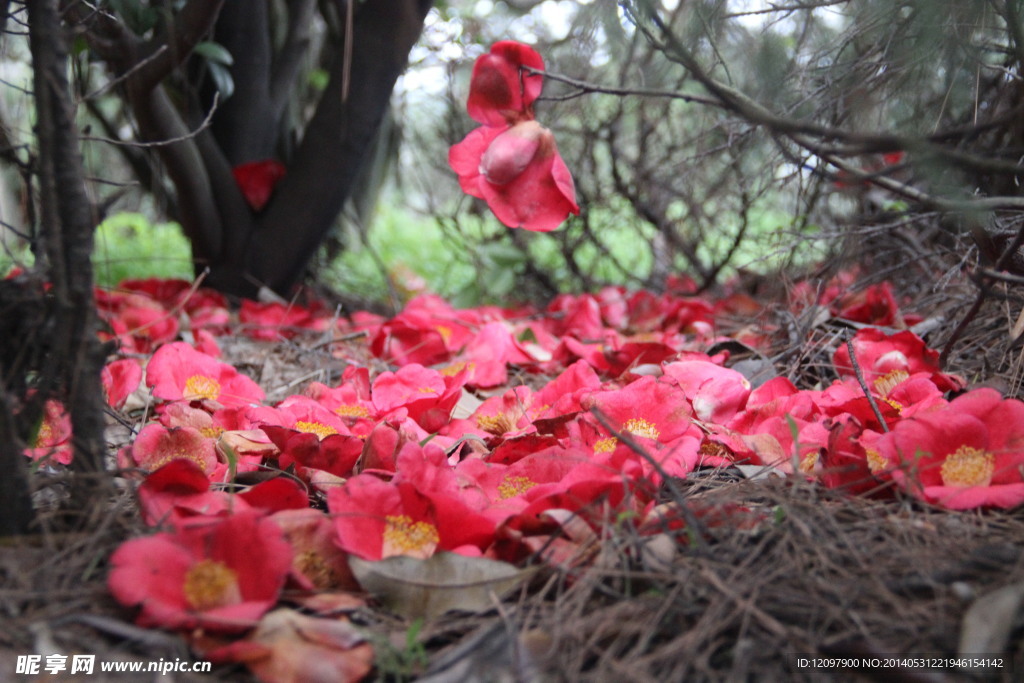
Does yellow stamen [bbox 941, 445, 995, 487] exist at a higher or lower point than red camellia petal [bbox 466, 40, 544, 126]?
lower

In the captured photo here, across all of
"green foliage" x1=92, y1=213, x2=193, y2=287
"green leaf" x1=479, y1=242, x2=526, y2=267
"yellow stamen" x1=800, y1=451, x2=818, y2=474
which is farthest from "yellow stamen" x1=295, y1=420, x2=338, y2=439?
"green foliage" x1=92, y1=213, x2=193, y2=287

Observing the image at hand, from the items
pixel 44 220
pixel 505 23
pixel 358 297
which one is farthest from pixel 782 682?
pixel 358 297

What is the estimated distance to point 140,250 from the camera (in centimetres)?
471

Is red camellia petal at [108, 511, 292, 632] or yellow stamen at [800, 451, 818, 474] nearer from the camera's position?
red camellia petal at [108, 511, 292, 632]

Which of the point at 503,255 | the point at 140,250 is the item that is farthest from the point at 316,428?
the point at 140,250

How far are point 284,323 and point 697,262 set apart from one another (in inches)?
66.5

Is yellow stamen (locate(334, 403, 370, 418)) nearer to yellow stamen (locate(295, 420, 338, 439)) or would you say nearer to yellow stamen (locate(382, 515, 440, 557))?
yellow stamen (locate(295, 420, 338, 439))

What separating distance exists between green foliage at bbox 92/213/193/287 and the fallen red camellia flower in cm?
210

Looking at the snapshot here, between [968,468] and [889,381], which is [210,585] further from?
[889,381]

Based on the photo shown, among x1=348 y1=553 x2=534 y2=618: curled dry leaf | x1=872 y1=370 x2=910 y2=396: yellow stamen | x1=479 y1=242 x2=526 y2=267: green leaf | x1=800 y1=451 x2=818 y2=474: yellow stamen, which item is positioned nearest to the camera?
x1=348 y1=553 x2=534 y2=618: curled dry leaf

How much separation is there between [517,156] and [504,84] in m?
0.12

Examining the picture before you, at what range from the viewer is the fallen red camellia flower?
102 centimetres

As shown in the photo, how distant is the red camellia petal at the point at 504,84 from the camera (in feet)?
3.40

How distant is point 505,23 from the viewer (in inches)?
103
